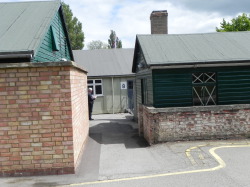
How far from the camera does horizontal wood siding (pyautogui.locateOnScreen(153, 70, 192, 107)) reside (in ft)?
31.9

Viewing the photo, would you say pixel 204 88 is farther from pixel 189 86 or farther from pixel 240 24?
pixel 240 24

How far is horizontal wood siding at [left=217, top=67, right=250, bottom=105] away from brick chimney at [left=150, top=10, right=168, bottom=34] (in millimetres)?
6054

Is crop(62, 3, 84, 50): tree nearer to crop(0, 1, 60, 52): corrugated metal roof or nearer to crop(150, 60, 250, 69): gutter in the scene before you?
crop(0, 1, 60, 52): corrugated metal roof

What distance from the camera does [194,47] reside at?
10.9m

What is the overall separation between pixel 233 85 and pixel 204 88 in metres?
1.12

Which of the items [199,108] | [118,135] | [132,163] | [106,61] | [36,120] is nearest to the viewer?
[36,120]

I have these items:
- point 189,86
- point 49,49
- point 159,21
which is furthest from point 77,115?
point 159,21

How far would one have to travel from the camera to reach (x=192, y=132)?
30.1 ft

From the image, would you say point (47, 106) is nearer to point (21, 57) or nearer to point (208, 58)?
point (21, 57)

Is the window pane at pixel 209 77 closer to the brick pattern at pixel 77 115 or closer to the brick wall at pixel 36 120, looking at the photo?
the brick pattern at pixel 77 115

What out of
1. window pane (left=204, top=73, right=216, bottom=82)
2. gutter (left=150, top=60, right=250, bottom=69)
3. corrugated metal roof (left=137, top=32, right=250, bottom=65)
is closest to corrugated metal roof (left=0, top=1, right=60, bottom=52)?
corrugated metal roof (left=137, top=32, right=250, bottom=65)

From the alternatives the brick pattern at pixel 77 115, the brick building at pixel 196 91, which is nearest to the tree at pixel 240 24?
the brick building at pixel 196 91

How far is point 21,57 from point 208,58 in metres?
6.57

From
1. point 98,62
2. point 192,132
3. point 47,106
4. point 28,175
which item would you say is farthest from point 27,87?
point 98,62
